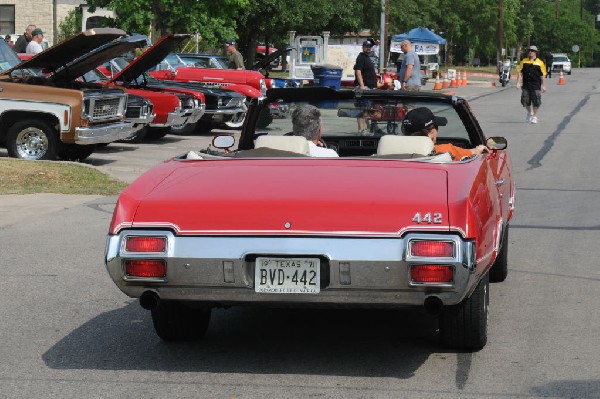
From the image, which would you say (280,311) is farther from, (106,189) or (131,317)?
(106,189)

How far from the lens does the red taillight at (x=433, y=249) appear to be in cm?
570

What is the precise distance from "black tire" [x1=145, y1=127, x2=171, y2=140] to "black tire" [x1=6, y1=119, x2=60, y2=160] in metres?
5.16

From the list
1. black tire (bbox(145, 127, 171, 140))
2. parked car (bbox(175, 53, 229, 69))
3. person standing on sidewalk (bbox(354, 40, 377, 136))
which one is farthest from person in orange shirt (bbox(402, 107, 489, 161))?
parked car (bbox(175, 53, 229, 69))

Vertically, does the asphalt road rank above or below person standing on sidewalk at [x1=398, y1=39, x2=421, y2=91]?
below

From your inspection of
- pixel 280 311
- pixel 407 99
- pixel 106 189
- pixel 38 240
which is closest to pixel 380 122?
pixel 407 99

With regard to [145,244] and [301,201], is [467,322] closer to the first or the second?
[301,201]

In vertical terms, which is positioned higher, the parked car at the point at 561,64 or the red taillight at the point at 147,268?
the parked car at the point at 561,64

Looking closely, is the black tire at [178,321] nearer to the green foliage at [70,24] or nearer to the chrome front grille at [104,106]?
the chrome front grille at [104,106]

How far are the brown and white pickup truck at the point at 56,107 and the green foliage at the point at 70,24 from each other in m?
42.2

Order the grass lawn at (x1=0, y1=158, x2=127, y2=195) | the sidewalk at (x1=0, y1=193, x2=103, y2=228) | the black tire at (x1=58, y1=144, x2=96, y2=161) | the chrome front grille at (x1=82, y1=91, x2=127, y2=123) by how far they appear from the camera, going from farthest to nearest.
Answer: the black tire at (x1=58, y1=144, x2=96, y2=161)
the chrome front grille at (x1=82, y1=91, x2=127, y2=123)
the grass lawn at (x1=0, y1=158, x2=127, y2=195)
the sidewalk at (x1=0, y1=193, x2=103, y2=228)

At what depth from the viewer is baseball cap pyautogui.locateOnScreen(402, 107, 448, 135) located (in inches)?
312

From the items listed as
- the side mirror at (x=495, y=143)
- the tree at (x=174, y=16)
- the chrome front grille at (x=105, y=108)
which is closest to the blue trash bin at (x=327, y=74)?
the tree at (x=174, y=16)

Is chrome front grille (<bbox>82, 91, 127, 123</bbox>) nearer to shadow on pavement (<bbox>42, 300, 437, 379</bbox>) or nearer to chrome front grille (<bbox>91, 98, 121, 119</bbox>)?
chrome front grille (<bbox>91, 98, 121, 119</bbox>)

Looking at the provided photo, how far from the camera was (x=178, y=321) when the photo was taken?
6.67m
